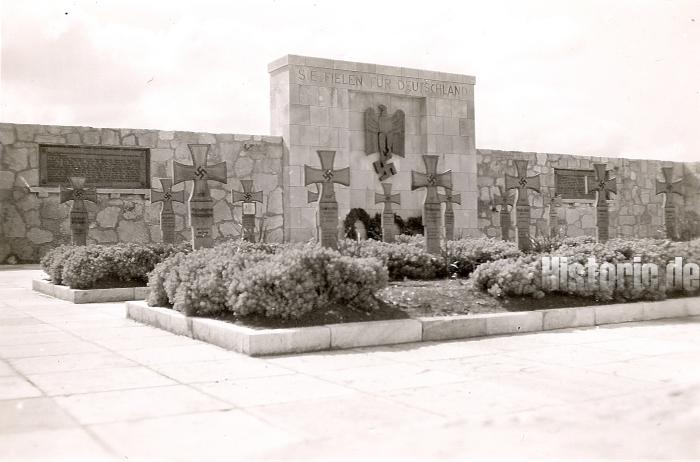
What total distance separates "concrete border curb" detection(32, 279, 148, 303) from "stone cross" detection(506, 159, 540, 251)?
5.96m

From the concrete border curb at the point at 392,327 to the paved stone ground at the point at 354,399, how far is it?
20 centimetres

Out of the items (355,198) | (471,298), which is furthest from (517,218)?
(355,198)

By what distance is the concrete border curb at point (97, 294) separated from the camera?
975 cm

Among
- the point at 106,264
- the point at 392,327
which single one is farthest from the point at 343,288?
the point at 106,264

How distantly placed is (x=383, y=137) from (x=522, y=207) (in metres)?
6.75

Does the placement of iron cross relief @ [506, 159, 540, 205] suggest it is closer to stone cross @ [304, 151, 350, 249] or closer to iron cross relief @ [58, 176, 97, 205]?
stone cross @ [304, 151, 350, 249]

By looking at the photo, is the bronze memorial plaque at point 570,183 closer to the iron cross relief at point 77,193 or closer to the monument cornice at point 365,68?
the monument cornice at point 365,68

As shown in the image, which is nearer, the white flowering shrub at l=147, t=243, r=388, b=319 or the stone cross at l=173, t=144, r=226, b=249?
the white flowering shrub at l=147, t=243, r=388, b=319

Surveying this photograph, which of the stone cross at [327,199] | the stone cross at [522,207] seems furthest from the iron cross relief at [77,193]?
the stone cross at [522,207]

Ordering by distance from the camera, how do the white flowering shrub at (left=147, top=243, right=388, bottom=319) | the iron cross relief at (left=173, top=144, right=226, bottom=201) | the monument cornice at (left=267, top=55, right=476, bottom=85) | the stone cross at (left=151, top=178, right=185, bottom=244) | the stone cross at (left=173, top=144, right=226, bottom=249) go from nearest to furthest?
the white flowering shrub at (left=147, top=243, right=388, bottom=319) < the stone cross at (left=173, top=144, right=226, bottom=249) < the iron cross relief at (left=173, top=144, right=226, bottom=201) < the stone cross at (left=151, top=178, right=185, bottom=244) < the monument cornice at (left=267, top=55, right=476, bottom=85)

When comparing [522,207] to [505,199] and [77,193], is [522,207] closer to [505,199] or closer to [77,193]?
[505,199]

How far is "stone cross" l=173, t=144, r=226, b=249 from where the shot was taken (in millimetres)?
9391

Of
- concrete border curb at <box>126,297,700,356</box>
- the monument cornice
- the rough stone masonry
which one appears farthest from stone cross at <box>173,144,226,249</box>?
the monument cornice

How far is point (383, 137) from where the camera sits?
1823cm
